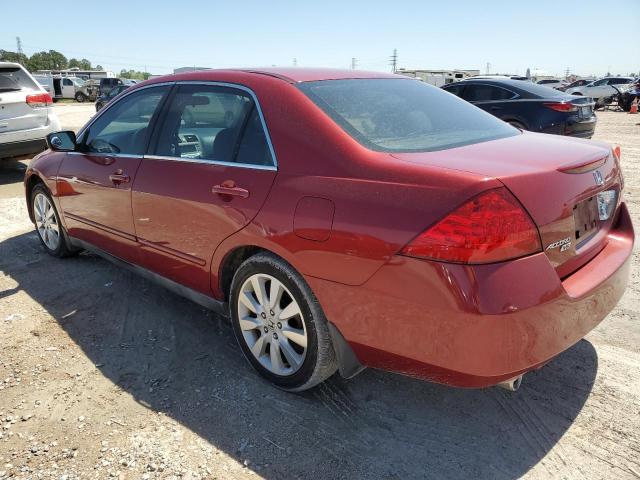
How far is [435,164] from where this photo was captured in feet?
6.77

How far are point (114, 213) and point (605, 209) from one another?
10.0ft

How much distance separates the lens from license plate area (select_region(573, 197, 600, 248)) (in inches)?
86.5

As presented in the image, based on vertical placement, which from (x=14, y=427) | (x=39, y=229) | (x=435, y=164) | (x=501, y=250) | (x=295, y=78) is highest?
(x=295, y=78)

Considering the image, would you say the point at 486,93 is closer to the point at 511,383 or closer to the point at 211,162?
the point at 211,162

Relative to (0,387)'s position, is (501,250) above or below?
above

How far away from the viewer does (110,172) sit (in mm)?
3559

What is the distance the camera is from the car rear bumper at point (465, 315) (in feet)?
6.10

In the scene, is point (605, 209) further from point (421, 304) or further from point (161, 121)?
point (161, 121)

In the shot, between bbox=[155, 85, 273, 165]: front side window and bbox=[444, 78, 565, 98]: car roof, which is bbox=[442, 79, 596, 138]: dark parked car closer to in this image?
bbox=[444, 78, 565, 98]: car roof

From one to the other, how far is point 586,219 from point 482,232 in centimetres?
76

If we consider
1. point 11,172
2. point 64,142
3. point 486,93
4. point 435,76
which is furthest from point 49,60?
point 64,142

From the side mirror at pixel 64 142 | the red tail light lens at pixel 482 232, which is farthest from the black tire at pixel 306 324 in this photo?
the side mirror at pixel 64 142

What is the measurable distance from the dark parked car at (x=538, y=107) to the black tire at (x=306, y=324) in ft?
25.3

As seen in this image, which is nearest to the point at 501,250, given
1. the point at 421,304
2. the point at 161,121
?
the point at 421,304
